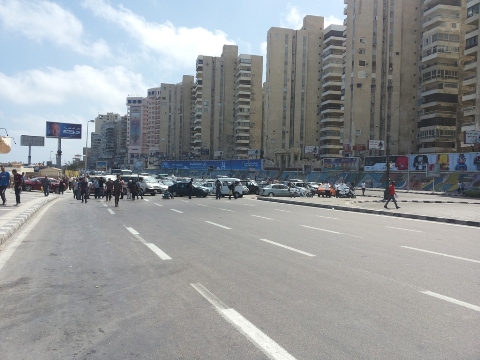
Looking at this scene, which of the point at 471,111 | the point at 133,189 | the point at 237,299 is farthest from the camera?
the point at 471,111

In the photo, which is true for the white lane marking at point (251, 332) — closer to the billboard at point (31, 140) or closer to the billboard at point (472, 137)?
the billboard at point (472, 137)

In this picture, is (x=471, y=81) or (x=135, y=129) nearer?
(x=471, y=81)

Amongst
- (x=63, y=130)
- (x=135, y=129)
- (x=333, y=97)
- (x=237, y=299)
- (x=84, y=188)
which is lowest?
(x=237, y=299)

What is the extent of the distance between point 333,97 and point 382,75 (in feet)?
46.1

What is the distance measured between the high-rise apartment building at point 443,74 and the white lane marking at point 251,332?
72.8 m

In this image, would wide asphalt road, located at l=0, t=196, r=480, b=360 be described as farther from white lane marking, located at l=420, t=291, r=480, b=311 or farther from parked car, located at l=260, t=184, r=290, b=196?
parked car, located at l=260, t=184, r=290, b=196

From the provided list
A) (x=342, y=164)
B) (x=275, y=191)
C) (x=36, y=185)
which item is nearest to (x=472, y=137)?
(x=342, y=164)

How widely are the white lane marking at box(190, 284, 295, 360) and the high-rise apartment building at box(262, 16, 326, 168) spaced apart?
96.0 m

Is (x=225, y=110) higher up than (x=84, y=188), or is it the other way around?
(x=225, y=110)

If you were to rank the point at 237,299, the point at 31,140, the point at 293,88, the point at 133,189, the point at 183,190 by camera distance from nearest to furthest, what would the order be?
the point at 237,299 → the point at 133,189 → the point at 183,190 → the point at 31,140 → the point at 293,88

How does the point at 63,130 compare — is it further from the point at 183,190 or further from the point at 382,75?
the point at 382,75

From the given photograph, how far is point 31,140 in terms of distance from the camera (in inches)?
3787

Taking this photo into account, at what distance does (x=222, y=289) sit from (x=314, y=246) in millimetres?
4840

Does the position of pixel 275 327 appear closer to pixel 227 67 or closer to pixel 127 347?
pixel 127 347
